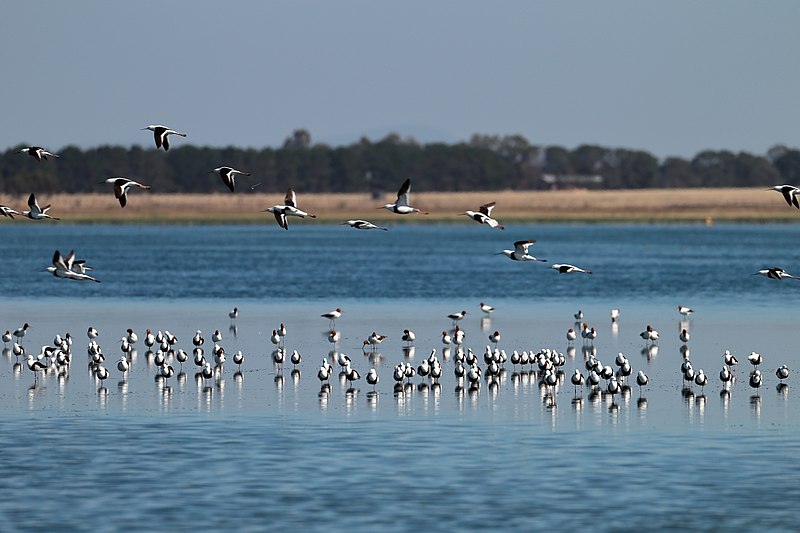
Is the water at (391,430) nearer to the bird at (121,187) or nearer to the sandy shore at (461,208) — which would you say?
the bird at (121,187)

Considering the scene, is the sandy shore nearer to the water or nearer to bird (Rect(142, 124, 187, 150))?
the water

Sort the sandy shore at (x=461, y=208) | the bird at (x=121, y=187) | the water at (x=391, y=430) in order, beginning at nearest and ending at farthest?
1. the water at (x=391, y=430)
2. the bird at (x=121, y=187)
3. the sandy shore at (x=461, y=208)

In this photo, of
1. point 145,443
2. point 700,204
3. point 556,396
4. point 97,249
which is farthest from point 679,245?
point 145,443

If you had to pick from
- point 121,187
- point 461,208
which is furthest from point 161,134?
point 461,208

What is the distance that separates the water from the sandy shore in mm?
89441

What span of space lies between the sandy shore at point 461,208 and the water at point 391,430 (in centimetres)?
8944

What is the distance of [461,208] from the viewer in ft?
502

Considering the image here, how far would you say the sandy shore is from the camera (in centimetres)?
14788

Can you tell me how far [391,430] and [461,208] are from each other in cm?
12582

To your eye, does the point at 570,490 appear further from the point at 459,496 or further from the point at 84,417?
the point at 84,417

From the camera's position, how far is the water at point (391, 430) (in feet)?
71.3

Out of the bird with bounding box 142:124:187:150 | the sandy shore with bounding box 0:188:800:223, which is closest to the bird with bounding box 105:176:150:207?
Answer: the bird with bounding box 142:124:187:150

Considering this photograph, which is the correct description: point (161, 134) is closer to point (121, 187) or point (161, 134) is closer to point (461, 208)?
point (121, 187)

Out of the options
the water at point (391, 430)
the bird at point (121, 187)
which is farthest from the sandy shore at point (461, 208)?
the bird at point (121, 187)
